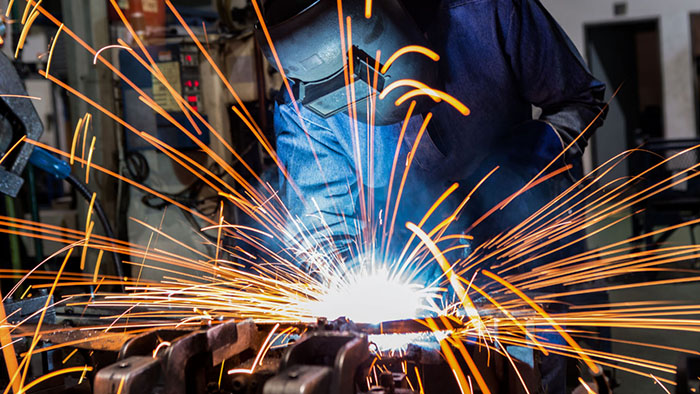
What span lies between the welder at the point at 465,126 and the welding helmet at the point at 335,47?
0.02 metres

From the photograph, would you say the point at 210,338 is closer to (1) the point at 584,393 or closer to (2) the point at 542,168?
(1) the point at 584,393

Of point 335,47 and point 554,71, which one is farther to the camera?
point 554,71

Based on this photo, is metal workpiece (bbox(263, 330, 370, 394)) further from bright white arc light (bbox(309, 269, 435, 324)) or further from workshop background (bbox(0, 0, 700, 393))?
workshop background (bbox(0, 0, 700, 393))

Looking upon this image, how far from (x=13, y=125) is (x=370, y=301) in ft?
3.80

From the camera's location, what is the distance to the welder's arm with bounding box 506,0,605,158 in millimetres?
1966

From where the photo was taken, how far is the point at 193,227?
4.38m

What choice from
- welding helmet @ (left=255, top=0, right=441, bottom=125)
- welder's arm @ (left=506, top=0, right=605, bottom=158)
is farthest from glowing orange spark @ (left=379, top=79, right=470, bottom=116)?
welder's arm @ (left=506, top=0, right=605, bottom=158)

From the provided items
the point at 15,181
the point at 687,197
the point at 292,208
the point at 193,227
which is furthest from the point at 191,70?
the point at 687,197

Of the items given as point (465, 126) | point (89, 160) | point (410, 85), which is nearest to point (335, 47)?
point (410, 85)

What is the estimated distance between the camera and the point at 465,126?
2133 mm

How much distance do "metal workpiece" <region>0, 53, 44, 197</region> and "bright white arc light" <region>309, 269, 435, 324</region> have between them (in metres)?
0.93

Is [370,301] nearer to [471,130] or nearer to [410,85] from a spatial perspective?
[410,85]

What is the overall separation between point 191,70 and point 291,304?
2885mm

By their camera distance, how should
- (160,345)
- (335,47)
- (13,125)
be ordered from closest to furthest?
(160,345), (335,47), (13,125)
